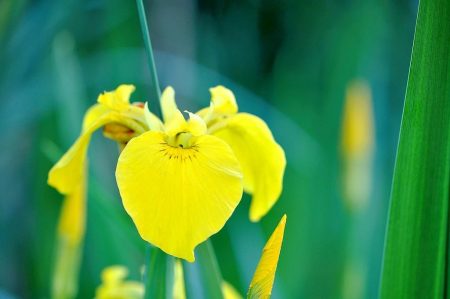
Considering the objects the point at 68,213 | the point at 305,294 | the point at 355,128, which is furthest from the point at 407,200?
the point at 305,294

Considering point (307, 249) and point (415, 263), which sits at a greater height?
point (307, 249)

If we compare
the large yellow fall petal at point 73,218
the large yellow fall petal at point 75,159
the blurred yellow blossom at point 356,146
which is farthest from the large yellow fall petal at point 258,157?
the blurred yellow blossom at point 356,146

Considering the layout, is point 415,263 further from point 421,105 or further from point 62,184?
point 62,184

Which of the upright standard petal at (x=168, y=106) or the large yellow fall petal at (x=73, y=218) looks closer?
the upright standard petal at (x=168, y=106)

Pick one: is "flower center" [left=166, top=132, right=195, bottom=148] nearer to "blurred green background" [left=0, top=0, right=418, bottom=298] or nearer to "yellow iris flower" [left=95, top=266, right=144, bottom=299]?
"yellow iris flower" [left=95, top=266, right=144, bottom=299]

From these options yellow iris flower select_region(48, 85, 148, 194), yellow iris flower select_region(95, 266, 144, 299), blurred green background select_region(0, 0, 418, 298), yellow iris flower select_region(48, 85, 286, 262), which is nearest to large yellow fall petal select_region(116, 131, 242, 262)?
yellow iris flower select_region(48, 85, 286, 262)

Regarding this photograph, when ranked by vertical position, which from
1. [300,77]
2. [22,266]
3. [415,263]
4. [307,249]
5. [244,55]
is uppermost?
[244,55]

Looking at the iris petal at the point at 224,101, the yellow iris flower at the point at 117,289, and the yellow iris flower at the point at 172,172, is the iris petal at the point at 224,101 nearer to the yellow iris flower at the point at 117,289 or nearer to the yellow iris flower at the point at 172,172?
the yellow iris flower at the point at 172,172
